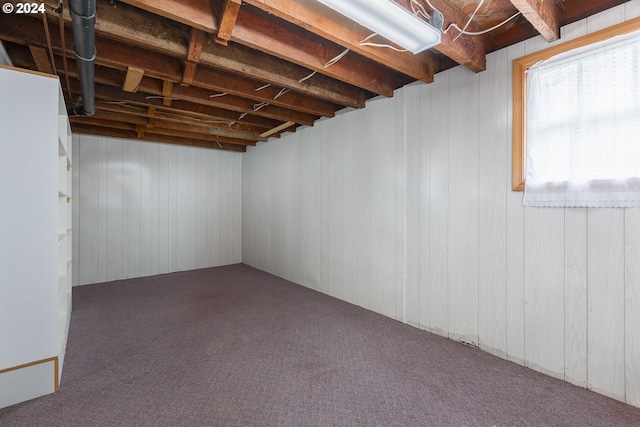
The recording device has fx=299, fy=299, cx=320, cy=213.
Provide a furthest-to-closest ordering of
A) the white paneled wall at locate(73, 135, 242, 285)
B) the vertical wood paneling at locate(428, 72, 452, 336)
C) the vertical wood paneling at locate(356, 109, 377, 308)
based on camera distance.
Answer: the white paneled wall at locate(73, 135, 242, 285), the vertical wood paneling at locate(356, 109, 377, 308), the vertical wood paneling at locate(428, 72, 452, 336)

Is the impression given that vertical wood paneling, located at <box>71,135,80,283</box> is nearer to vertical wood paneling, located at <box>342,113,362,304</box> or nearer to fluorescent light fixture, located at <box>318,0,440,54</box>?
vertical wood paneling, located at <box>342,113,362,304</box>

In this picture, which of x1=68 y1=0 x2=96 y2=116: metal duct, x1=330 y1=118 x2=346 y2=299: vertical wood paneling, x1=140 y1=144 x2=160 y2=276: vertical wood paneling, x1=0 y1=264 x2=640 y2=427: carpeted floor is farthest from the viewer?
x1=140 y1=144 x2=160 y2=276: vertical wood paneling

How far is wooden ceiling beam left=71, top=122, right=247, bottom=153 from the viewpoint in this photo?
435cm

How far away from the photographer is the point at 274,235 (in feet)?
16.6

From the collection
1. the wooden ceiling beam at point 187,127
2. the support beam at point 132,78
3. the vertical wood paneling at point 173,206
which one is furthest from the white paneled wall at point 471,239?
the vertical wood paneling at point 173,206

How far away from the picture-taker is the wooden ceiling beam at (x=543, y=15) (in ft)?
5.49

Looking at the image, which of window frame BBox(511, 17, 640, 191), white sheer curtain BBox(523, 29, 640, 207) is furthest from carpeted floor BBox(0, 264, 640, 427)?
window frame BBox(511, 17, 640, 191)

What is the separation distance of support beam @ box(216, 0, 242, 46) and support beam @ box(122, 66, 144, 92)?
98 cm

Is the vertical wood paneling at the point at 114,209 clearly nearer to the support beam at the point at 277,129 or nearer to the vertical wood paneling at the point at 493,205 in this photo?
the support beam at the point at 277,129

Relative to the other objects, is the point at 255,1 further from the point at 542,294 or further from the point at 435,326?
the point at 435,326

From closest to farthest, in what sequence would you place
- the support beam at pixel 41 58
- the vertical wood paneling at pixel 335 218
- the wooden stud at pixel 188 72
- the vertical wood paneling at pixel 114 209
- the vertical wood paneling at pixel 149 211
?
1. the support beam at pixel 41 58
2. the wooden stud at pixel 188 72
3. the vertical wood paneling at pixel 335 218
4. the vertical wood paneling at pixel 114 209
5. the vertical wood paneling at pixel 149 211

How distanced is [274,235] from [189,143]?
86.5 inches

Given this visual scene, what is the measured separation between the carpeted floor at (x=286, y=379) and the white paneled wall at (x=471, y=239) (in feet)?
0.78

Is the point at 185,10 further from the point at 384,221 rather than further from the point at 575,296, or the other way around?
the point at 575,296
